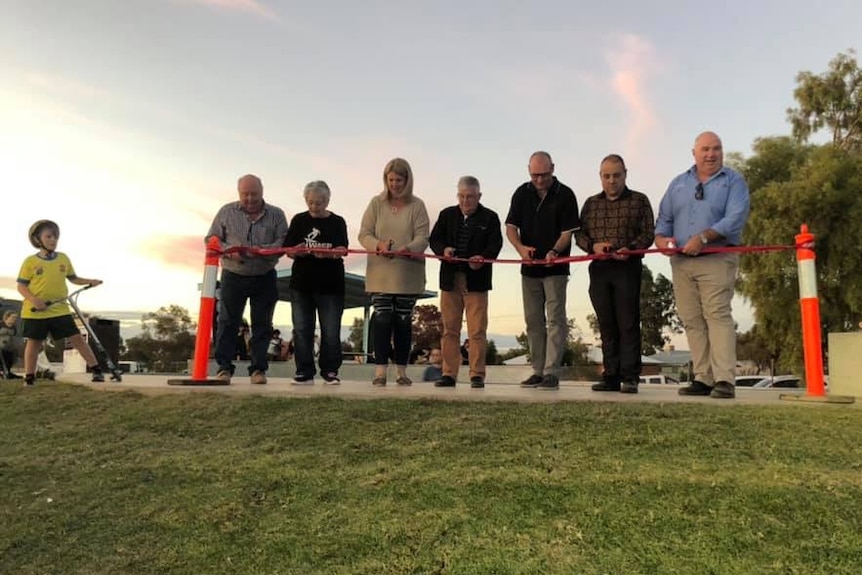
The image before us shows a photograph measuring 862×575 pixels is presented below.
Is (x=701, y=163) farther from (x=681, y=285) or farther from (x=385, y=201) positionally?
(x=385, y=201)

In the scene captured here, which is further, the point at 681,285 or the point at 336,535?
the point at 681,285

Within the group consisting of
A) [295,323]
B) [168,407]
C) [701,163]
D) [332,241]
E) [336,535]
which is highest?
[701,163]

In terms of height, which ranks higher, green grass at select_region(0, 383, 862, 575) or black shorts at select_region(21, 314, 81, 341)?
Answer: black shorts at select_region(21, 314, 81, 341)

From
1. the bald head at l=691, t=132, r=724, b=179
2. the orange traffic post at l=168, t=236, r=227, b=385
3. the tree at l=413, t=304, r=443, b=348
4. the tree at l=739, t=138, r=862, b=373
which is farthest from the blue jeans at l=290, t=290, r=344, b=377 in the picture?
the tree at l=413, t=304, r=443, b=348

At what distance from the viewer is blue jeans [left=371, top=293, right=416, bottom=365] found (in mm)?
5734

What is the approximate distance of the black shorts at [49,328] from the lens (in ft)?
23.0

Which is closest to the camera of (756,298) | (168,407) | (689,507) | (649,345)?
(689,507)

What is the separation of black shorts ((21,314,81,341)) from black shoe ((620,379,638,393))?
5.66m

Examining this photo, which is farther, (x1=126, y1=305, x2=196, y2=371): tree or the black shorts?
(x1=126, y1=305, x2=196, y2=371): tree

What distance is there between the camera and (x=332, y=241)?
6027 millimetres

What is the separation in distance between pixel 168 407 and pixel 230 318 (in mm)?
1746

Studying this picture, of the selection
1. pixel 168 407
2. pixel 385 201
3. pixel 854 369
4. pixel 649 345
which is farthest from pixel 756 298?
pixel 649 345

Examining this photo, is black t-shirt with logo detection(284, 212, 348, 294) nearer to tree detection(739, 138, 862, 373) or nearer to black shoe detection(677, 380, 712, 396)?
black shoe detection(677, 380, 712, 396)

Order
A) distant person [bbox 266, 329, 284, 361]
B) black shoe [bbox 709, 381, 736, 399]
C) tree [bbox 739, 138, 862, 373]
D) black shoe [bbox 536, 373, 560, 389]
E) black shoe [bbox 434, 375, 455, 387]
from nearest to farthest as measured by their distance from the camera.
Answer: black shoe [bbox 709, 381, 736, 399] → black shoe [bbox 536, 373, 560, 389] → black shoe [bbox 434, 375, 455, 387] → distant person [bbox 266, 329, 284, 361] → tree [bbox 739, 138, 862, 373]
